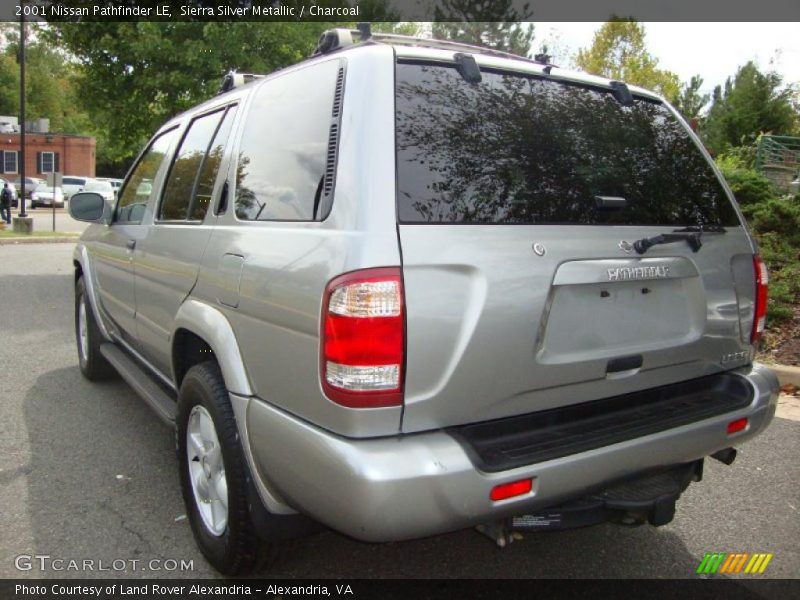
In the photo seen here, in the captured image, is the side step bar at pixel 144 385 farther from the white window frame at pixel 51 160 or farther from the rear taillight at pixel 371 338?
the white window frame at pixel 51 160

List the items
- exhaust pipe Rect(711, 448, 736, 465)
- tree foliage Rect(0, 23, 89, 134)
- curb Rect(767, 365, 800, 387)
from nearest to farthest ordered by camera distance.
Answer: exhaust pipe Rect(711, 448, 736, 465)
curb Rect(767, 365, 800, 387)
tree foliage Rect(0, 23, 89, 134)

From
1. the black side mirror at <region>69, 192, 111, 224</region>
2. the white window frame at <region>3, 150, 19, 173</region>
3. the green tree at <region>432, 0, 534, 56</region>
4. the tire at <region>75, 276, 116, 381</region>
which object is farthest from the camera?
the white window frame at <region>3, 150, 19, 173</region>

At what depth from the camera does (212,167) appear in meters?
3.08

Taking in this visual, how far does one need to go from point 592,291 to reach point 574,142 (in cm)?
61

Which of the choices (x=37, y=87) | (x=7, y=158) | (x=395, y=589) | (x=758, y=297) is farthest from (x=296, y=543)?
(x=37, y=87)

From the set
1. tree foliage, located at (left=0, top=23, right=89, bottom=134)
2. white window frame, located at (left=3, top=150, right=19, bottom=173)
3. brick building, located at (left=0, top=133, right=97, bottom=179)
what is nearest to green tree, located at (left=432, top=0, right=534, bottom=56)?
brick building, located at (left=0, top=133, right=97, bottom=179)

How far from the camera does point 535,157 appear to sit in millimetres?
2371

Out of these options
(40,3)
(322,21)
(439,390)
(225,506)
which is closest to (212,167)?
(225,506)

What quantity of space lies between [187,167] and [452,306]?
205 centimetres

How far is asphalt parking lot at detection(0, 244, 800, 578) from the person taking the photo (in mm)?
2814

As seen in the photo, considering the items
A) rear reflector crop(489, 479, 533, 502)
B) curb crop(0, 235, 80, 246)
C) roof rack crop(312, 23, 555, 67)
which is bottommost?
curb crop(0, 235, 80, 246)

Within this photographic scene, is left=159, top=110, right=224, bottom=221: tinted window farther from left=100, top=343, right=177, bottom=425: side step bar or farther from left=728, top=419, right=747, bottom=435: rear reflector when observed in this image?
left=728, top=419, right=747, bottom=435: rear reflector

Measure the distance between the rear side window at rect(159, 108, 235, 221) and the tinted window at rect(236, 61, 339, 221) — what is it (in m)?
0.30
